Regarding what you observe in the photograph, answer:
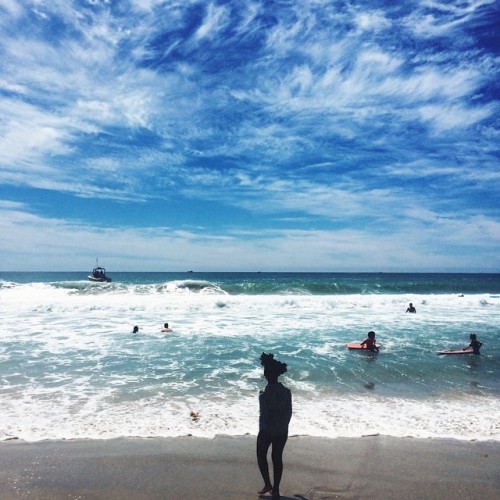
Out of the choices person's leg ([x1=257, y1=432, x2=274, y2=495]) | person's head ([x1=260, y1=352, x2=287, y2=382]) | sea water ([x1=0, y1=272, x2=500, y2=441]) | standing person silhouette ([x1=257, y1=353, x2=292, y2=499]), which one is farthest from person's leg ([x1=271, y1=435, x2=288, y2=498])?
sea water ([x1=0, y1=272, x2=500, y2=441])

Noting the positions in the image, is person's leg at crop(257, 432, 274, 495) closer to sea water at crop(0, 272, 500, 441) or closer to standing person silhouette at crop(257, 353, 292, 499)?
standing person silhouette at crop(257, 353, 292, 499)

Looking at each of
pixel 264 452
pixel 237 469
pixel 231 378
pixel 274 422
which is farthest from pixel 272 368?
pixel 231 378

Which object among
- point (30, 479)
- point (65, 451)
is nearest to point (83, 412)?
point (65, 451)

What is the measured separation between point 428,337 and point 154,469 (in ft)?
52.7

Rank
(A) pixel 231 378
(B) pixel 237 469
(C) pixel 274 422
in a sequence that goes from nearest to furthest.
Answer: (C) pixel 274 422
(B) pixel 237 469
(A) pixel 231 378

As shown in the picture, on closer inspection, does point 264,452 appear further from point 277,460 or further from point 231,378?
point 231,378

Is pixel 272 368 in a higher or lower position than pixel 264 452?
higher

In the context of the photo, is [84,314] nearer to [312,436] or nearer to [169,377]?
[169,377]

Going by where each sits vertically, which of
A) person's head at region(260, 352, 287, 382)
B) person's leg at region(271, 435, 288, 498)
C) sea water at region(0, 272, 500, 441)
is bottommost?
sea water at region(0, 272, 500, 441)

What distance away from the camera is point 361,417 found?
815 cm

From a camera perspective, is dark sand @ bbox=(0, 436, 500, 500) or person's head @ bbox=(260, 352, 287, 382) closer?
person's head @ bbox=(260, 352, 287, 382)

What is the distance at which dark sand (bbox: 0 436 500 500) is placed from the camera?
207 inches

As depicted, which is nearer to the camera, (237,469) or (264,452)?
(264,452)

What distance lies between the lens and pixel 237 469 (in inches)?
232
